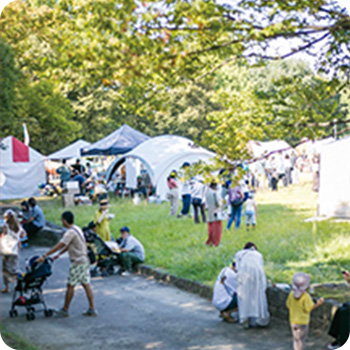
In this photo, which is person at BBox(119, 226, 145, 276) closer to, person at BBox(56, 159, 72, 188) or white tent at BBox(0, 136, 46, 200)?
white tent at BBox(0, 136, 46, 200)

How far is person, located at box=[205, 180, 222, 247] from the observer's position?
32.4ft

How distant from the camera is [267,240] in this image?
10352 mm

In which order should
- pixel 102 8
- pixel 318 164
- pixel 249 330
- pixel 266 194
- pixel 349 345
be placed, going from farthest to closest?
pixel 266 194 < pixel 318 164 < pixel 249 330 < pixel 349 345 < pixel 102 8

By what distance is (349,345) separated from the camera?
6.06 m

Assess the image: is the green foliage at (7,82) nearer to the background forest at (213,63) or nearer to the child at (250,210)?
the background forest at (213,63)

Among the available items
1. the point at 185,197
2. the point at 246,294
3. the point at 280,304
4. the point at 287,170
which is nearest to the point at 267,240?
the point at 280,304

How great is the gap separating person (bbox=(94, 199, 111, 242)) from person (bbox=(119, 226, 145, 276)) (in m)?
0.43

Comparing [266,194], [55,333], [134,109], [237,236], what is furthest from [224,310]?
[266,194]

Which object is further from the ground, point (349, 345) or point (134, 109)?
point (134, 109)

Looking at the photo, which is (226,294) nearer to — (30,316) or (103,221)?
(30,316)

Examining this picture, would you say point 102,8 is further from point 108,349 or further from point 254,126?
point 108,349

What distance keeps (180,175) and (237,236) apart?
4.31 metres

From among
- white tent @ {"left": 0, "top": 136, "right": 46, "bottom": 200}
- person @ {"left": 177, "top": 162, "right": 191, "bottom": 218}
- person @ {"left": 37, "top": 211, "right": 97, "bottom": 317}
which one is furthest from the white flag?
person @ {"left": 37, "top": 211, "right": 97, "bottom": 317}

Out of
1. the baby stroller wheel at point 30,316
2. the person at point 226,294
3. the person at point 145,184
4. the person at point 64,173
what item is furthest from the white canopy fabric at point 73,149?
the person at point 226,294
